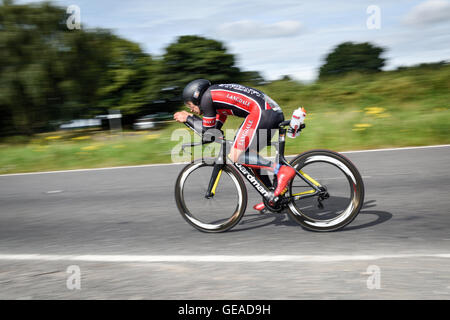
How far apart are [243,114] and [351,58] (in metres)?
24.1

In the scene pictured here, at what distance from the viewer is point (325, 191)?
14.4ft

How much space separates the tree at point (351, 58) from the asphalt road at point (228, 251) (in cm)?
1494

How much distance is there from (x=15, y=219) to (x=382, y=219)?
4.91 m

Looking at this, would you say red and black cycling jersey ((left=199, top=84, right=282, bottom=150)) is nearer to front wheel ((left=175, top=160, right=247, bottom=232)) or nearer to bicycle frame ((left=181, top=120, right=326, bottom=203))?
bicycle frame ((left=181, top=120, right=326, bottom=203))

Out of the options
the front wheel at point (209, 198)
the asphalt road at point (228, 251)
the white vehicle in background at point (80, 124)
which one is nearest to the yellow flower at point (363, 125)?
the asphalt road at point (228, 251)

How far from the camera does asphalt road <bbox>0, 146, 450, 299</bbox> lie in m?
3.32

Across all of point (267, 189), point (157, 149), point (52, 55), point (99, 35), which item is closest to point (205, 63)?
point (99, 35)

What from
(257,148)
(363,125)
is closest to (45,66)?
(363,125)

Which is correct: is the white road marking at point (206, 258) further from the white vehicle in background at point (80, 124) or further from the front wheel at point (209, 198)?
the white vehicle in background at point (80, 124)

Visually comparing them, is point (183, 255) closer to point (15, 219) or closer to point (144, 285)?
point (144, 285)

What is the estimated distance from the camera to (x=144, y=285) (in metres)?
3.52

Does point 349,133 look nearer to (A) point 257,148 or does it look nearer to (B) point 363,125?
(B) point 363,125

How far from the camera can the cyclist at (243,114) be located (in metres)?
4.37

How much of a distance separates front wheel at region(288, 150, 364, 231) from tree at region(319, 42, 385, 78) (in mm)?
15705
